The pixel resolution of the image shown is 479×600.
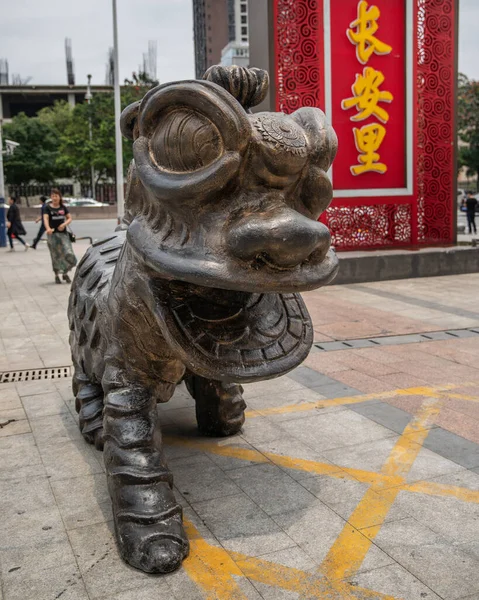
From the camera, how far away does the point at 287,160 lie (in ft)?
8.04

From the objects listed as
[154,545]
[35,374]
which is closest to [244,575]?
[154,545]

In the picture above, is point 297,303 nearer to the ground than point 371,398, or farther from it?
farther from it

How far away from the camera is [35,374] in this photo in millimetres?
5602

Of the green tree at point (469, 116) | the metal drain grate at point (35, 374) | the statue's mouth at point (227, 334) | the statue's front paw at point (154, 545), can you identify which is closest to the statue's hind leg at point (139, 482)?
the statue's front paw at point (154, 545)

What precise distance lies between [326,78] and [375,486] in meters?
8.06

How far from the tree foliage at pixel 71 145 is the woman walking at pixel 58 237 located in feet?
99.3

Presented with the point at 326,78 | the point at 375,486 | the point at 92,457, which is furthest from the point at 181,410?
the point at 326,78

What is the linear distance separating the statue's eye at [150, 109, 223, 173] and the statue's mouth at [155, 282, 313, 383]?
20.1 inches

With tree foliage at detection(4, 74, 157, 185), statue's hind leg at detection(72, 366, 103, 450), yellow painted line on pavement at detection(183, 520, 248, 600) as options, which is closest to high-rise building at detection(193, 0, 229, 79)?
tree foliage at detection(4, 74, 157, 185)

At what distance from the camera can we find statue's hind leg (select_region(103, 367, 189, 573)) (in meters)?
2.65

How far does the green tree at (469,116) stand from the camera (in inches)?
1575

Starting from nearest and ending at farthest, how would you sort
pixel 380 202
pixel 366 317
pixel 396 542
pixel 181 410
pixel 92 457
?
pixel 396 542
pixel 92 457
pixel 181 410
pixel 366 317
pixel 380 202

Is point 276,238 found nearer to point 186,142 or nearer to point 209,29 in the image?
point 186,142

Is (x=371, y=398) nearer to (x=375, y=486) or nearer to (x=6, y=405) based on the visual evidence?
(x=375, y=486)
